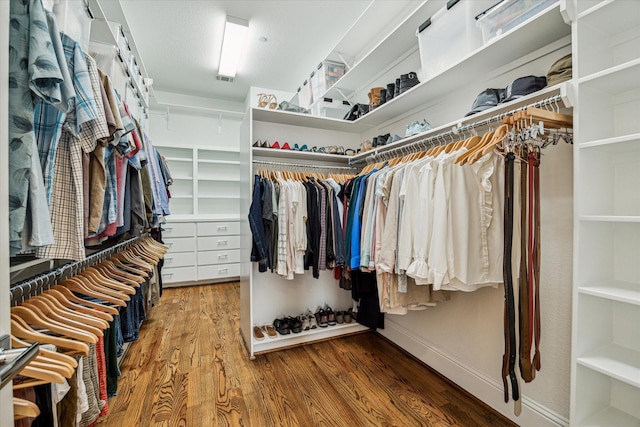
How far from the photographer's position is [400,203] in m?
1.56

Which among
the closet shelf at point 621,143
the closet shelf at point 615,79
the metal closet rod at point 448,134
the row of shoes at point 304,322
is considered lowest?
the row of shoes at point 304,322

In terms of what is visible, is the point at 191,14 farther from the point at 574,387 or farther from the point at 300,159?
the point at 574,387

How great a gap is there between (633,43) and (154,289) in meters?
3.42

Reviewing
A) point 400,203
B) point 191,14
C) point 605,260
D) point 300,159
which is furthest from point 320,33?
point 605,260

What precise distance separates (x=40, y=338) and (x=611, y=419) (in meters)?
2.00

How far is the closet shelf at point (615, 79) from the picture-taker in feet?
3.07

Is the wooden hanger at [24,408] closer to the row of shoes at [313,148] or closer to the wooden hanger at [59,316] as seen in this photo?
the wooden hanger at [59,316]

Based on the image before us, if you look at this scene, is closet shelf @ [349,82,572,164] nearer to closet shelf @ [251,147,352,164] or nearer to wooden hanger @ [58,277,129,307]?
closet shelf @ [251,147,352,164]

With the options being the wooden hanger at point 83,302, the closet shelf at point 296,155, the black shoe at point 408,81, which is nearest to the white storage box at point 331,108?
the closet shelf at point 296,155

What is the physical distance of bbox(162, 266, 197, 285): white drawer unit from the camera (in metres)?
3.89

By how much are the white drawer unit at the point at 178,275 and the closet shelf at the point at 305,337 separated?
7.43ft

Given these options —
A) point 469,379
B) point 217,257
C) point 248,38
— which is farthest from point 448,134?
point 217,257

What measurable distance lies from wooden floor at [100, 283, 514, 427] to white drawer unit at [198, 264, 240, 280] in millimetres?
1586

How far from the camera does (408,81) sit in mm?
1872
